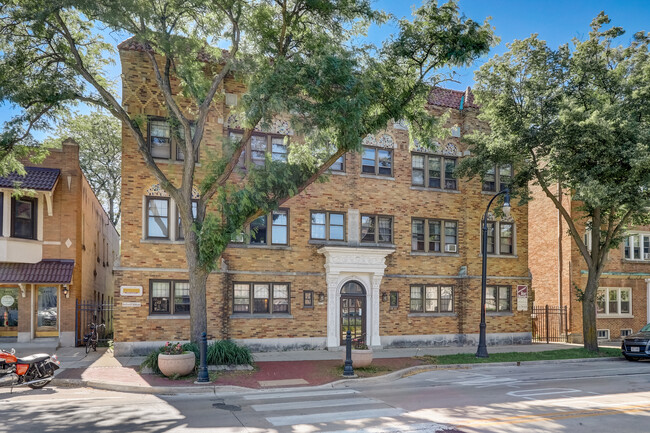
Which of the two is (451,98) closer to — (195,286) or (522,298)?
(522,298)

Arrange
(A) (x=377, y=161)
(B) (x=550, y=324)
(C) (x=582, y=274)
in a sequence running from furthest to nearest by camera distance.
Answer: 1. (B) (x=550, y=324)
2. (C) (x=582, y=274)
3. (A) (x=377, y=161)

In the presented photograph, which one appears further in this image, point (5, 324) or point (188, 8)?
point (5, 324)

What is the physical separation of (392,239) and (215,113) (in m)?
9.14

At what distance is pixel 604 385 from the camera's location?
45.1 feet

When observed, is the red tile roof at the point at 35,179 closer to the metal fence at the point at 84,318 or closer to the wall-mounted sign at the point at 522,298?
the metal fence at the point at 84,318

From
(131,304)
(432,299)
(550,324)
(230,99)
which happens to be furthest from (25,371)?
(550,324)

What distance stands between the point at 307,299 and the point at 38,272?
426 inches

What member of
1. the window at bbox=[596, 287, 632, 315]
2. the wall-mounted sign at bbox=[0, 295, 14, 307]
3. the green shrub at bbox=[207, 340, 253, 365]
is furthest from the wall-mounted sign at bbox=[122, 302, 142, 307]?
the window at bbox=[596, 287, 632, 315]

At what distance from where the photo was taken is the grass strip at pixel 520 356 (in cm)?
1767

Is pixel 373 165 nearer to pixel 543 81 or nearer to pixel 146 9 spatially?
pixel 543 81

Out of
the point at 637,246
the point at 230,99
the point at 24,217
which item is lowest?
the point at 637,246

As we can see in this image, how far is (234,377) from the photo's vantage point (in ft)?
45.3

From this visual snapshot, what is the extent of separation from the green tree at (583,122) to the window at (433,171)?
5.57ft

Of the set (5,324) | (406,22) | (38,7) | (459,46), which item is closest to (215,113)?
(38,7)
